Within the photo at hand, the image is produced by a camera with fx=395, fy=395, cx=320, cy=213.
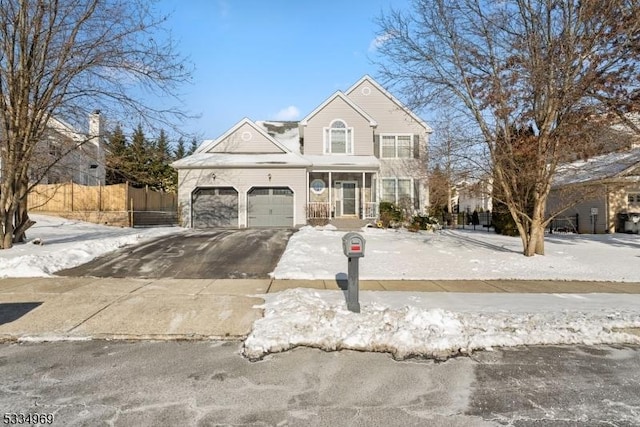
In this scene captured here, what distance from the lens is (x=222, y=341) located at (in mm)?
5172

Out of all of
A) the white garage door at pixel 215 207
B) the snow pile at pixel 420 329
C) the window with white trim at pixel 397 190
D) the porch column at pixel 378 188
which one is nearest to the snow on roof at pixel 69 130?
the white garage door at pixel 215 207

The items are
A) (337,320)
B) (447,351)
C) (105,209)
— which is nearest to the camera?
(447,351)

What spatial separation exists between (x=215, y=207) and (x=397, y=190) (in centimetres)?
1046

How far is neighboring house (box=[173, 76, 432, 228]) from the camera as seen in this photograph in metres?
20.8

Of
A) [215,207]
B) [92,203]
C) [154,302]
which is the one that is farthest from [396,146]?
[154,302]

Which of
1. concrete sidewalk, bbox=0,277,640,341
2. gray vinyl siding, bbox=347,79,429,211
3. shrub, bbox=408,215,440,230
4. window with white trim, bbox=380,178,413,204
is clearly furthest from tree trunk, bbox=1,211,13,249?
gray vinyl siding, bbox=347,79,429,211

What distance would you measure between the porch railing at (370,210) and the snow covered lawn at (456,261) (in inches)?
273

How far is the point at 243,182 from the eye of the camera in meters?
20.8

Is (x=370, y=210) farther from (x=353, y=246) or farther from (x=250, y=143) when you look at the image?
(x=353, y=246)

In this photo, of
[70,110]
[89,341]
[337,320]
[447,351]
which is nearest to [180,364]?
[89,341]

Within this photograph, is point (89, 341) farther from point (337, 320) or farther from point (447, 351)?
point (447, 351)

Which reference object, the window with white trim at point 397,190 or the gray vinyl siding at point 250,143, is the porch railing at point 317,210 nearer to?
the gray vinyl siding at point 250,143

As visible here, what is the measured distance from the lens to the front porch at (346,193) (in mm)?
22188

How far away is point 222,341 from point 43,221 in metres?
19.2
